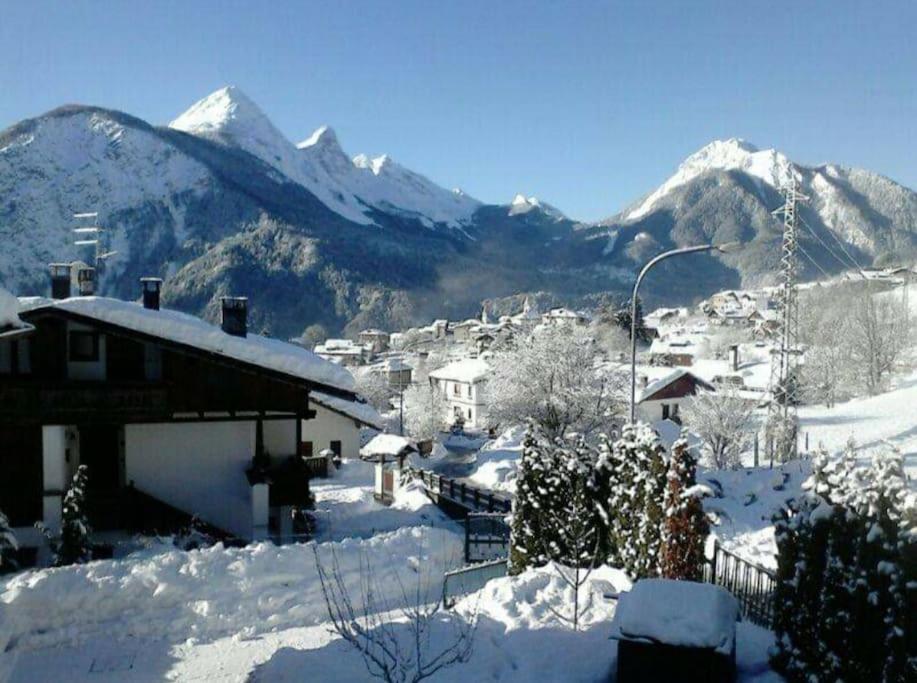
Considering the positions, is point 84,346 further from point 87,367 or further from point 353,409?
point 353,409

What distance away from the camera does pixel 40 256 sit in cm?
18950

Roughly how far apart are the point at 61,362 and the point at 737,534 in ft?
54.6

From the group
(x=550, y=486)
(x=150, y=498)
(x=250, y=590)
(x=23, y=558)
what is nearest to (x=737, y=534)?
(x=550, y=486)

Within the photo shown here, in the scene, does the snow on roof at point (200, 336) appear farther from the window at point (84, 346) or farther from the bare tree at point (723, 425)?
the bare tree at point (723, 425)

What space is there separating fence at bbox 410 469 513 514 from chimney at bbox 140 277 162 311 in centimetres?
1093

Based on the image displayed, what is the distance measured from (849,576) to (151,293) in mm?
17458

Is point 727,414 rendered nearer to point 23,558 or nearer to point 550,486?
point 550,486

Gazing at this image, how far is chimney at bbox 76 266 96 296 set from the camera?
2114cm

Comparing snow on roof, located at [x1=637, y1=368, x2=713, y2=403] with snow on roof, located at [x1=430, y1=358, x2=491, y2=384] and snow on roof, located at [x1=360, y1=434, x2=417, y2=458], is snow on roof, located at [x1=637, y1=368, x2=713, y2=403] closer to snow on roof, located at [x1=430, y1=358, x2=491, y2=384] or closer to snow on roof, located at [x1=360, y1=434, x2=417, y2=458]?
snow on roof, located at [x1=430, y1=358, x2=491, y2=384]

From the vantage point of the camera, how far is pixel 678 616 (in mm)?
7336

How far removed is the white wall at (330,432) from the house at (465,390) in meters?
29.3

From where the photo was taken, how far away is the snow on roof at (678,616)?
7156 mm

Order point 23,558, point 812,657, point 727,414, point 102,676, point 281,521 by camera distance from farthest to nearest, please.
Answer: point 727,414
point 281,521
point 23,558
point 102,676
point 812,657

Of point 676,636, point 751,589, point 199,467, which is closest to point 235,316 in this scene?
point 199,467
